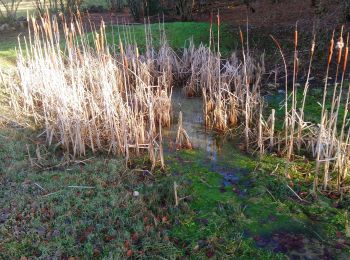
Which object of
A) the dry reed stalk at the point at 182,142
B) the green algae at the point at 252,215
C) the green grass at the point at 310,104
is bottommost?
the green algae at the point at 252,215

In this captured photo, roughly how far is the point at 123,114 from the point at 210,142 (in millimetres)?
1426

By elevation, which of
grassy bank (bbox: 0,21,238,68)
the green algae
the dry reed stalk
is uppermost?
grassy bank (bbox: 0,21,238,68)

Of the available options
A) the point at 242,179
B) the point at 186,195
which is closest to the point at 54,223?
the point at 186,195

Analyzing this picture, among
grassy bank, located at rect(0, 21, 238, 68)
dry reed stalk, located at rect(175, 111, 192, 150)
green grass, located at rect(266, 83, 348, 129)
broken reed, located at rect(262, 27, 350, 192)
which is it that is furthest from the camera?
grassy bank, located at rect(0, 21, 238, 68)

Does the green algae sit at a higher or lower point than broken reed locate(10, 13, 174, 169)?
lower

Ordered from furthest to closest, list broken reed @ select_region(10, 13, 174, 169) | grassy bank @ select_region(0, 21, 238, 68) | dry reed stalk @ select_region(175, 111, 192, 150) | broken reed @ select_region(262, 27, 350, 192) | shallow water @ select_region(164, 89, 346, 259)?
1. grassy bank @ select_region(0, 21, 238, 68)
2. dry reed stalk @ select_region(175, 111, 192, 150)
3. broken reed @ select_region(10, 13, 174, 169)
4. broken reed @ select_region(262, 27, 350, 192)
5. shallow water @ select_region(164, 89, 346, 259)

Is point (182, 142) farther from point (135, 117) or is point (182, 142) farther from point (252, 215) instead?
point (252, 215)

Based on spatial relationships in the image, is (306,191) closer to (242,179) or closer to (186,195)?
(242,179)

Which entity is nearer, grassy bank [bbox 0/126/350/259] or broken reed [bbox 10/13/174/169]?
grassy bank [bbox 0/126/350/259]

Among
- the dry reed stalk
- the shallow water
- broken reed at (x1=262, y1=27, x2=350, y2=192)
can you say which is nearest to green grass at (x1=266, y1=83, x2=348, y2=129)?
broken reed at (x1=262, y1=27, x2=350, y2=192)

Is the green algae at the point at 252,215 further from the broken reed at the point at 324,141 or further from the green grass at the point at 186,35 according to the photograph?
the green grass at the point at 186,35

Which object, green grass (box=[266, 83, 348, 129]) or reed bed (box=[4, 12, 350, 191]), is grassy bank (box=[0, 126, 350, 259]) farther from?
green grass (box=[266, 83, 348, 129])

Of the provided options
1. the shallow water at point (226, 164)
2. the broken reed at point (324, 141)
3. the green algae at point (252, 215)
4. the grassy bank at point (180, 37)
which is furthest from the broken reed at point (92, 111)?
the grassy bank at point (180, 37)

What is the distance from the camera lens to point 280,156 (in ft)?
15.9
